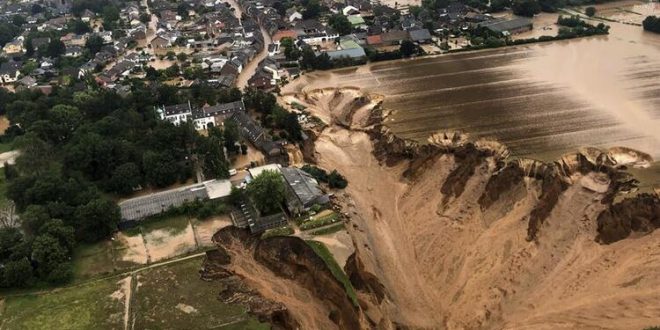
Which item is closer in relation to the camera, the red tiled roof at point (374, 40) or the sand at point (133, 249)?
the sand at point (133, 249)

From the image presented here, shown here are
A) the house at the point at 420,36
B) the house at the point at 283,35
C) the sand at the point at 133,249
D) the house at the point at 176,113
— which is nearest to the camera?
the sand at the point at 133,249

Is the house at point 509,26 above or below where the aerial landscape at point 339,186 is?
above

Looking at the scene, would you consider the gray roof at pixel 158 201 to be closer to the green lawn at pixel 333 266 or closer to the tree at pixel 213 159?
the tree at pixel 213 159

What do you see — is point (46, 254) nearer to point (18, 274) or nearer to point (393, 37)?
point (18, 274)

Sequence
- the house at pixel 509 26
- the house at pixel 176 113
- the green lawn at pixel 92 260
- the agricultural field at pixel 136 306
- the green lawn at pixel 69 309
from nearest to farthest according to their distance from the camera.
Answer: the agricultural field at pixel 136 306 < the green lawn at pixel 69 309 < the green lawn at pixel 92 260 < the house at pixel 176 113 < the house at pixel 509 26

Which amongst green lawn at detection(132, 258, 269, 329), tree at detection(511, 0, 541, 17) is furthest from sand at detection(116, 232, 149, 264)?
tree at detection(511, 0, 541, 17)

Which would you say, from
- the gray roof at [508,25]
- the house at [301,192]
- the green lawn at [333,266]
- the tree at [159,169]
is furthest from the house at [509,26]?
the green lawn at [333,266]
